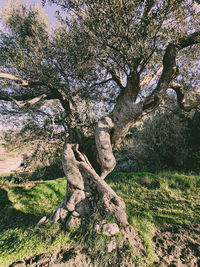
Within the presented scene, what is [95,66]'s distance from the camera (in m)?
6.45

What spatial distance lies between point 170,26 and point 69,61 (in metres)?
4.32

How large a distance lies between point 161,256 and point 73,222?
241cm

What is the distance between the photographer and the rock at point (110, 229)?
3.10 metres

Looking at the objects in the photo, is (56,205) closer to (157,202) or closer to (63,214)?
(63,214)

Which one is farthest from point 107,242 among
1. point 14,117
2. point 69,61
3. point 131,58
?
point 69,61

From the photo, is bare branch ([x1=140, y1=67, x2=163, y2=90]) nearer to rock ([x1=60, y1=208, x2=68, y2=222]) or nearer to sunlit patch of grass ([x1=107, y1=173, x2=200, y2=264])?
sunlit patch of grass ([x1=107, y1=173, x2=200, y2=264])

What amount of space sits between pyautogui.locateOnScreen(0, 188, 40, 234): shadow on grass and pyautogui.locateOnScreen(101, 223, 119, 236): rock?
3226mm

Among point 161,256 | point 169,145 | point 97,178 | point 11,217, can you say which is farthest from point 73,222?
point 169,145

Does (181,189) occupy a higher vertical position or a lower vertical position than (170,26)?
A: lower

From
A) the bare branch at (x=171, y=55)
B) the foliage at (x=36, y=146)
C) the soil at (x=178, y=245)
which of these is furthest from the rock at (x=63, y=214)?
the bare branch at (x=171, y=55)

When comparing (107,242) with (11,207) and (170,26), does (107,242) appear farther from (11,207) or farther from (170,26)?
(170,26)

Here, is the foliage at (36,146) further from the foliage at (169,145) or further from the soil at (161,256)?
the foliage at (169,145)

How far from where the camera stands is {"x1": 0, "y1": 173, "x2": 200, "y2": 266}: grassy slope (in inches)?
126

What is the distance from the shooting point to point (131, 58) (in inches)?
168
